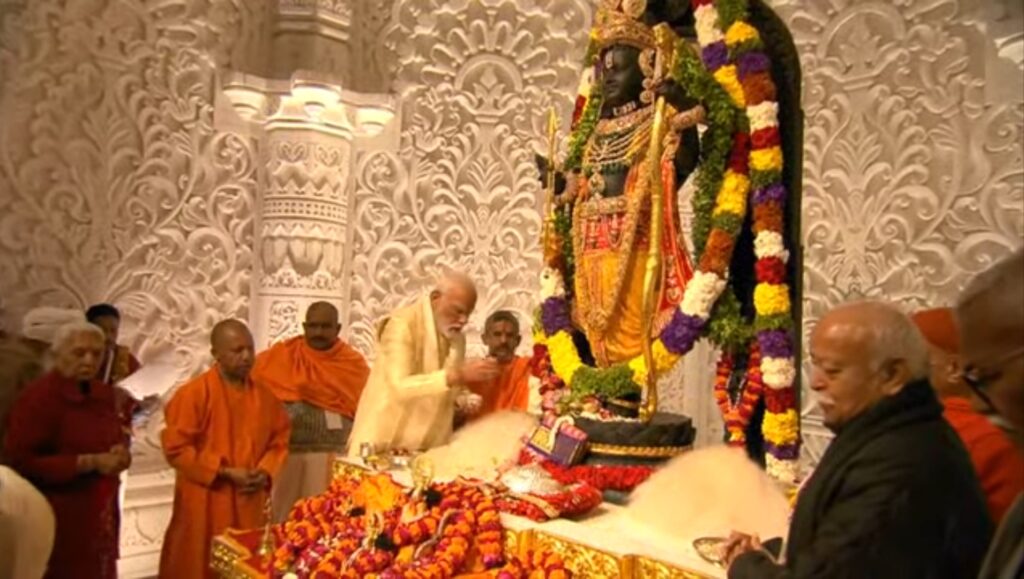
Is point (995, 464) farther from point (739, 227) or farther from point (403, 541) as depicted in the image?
point (403, 541)

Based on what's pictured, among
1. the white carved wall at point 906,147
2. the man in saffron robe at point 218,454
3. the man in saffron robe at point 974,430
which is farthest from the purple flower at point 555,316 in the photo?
the white carved wall at point 906,147

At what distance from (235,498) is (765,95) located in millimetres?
3269

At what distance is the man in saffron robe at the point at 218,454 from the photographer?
177 inches

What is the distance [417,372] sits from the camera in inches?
175

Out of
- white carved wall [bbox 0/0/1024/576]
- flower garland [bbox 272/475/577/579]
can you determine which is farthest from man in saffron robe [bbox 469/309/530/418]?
flower garland [bbox 272/475/577/579]

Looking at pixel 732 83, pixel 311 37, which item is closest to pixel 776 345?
pixel 732 83

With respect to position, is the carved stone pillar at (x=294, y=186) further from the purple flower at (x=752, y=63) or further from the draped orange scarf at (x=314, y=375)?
the purple flower at (x=752, y=63)

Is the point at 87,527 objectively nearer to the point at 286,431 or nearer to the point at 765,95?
the point at 286,431

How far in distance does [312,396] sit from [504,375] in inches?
48.1

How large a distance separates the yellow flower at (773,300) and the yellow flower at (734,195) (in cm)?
35

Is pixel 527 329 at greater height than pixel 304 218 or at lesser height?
lesser

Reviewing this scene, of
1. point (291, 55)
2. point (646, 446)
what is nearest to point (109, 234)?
point (291, 55)

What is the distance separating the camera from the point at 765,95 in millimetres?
3670

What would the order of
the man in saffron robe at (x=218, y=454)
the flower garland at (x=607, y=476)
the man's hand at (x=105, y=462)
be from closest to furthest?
the flower garland at (x=607, y=476), the man's hand at (x=105, y=462), the man in saffron robe at (x=218, y=454)
